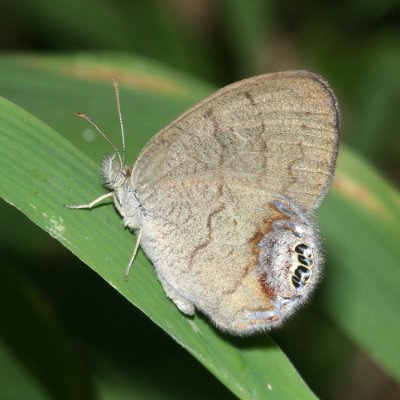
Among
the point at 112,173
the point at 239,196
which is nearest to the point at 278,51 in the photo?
the point at 239,196

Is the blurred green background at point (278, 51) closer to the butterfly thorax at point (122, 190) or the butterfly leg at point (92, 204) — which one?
the butterfly thorax at point (122, 190)

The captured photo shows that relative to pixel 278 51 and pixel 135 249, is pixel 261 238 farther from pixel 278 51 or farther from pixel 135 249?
pixel 278 51

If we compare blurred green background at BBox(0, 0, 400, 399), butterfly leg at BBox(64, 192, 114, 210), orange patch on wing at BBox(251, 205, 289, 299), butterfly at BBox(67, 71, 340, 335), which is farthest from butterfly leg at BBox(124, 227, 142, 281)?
blurred green background at BBox(0, 0, 400, 399)

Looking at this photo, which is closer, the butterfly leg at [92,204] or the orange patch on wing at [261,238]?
the butterfly leg at [92,204]

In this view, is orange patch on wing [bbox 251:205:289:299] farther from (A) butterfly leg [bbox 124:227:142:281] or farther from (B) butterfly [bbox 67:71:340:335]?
(A) butterfly leg [bbox 124:227:142:281]

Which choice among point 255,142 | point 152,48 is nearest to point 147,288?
point 255,142

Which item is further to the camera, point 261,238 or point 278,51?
point 278,51

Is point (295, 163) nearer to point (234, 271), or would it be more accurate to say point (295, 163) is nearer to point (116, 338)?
point (234, 271)

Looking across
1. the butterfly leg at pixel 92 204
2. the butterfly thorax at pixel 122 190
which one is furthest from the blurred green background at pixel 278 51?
the butterfly leg at pixel 92 204
